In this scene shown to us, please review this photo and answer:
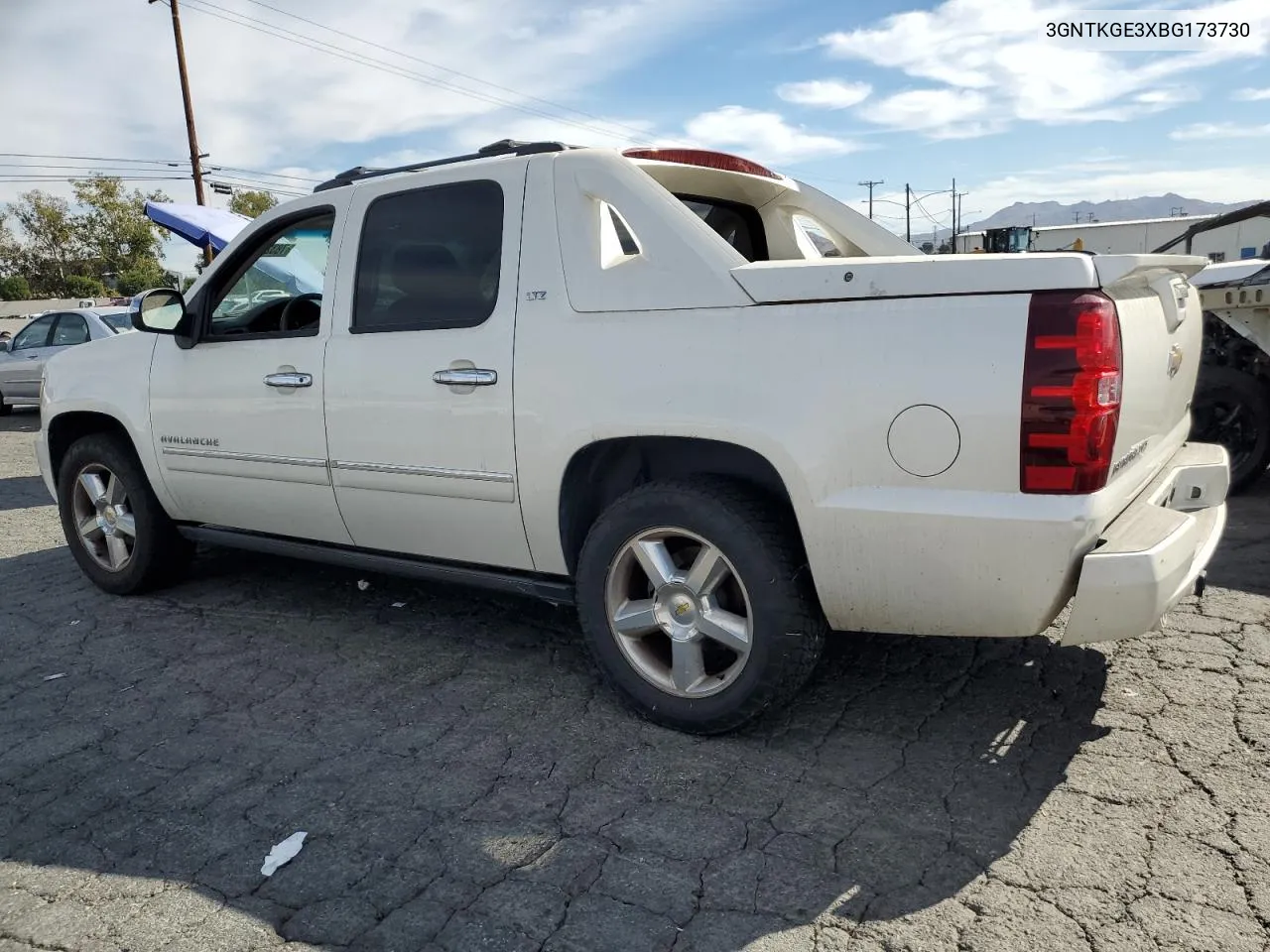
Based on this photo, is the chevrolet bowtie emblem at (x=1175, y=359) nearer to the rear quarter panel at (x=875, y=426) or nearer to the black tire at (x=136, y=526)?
the rear quarter panel at (x=875, y=426)

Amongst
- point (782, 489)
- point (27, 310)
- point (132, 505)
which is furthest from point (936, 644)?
point (27, 310)

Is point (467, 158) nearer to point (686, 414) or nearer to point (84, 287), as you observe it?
point (686, 414)

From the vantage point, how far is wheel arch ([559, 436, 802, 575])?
3176 mm

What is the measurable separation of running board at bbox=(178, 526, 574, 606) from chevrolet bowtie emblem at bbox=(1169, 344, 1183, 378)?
2123 millimetres

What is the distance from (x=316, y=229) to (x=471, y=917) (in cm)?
297

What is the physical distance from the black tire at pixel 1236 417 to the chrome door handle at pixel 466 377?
15.7ft

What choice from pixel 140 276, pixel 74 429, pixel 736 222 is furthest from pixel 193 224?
pixel 140 276

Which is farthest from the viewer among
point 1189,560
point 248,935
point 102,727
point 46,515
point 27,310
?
point 27,310

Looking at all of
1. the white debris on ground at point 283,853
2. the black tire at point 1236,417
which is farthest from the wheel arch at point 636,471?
the black tire at point 1236,417

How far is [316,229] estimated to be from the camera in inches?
167

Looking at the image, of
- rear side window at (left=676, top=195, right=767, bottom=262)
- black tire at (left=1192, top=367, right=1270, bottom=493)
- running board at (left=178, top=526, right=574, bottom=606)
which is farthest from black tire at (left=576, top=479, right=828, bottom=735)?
black tire at (left=1192, top=367, right=1270, bottom=493)

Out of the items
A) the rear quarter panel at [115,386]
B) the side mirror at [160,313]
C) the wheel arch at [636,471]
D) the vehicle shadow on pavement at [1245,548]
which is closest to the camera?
the wheel arch at [636,471]

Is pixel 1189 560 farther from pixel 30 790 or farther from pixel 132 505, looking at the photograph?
pixel 132 505

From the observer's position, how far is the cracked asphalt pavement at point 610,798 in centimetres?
237
